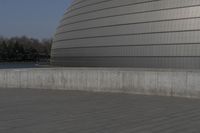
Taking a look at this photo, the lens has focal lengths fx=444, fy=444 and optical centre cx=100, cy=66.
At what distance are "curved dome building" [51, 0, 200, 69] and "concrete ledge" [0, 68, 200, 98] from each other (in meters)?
7.99

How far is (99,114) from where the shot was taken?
1266cm

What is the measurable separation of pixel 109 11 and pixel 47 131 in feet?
80.9

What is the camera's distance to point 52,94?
19.6 metres

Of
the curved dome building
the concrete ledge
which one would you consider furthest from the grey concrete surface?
the curved dome building

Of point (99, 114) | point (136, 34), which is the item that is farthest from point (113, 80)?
point (136, 34)

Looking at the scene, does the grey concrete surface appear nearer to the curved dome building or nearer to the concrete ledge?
the concrete ledge

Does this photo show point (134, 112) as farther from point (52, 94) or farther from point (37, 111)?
point (52, 94)

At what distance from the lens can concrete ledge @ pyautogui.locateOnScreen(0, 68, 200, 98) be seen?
16480 millimetres

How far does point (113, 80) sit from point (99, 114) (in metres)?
6.47

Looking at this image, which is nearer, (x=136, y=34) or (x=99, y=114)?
(x=99, y=114)

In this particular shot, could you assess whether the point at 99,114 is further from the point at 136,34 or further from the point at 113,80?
the point at 136,34

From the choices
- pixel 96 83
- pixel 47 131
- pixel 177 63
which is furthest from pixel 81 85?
pixel 47 131

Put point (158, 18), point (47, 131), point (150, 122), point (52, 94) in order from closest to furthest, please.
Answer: point (47, 131) < point (150, 122) < point (52, 94) < point (158, 18)

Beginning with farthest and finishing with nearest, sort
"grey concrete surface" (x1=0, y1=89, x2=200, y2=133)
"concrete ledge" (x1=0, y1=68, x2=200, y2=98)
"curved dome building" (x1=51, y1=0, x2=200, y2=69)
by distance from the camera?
"curved dome building" (x1=51, y1=0, x2=200, y2=69), "concrete ledge" (x1=0, y1=68, x2=200, y2=98), "grey concrete surface" (x1=0, y1=89, x2=200, y2=133)
